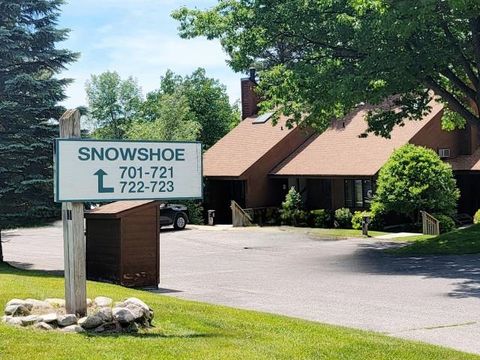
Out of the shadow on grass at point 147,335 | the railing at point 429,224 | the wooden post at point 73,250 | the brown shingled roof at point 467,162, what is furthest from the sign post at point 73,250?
the brown shingled roof at point 467,162

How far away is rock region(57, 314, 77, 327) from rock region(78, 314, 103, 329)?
11 centimetres

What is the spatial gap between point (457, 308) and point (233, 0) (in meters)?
14.9

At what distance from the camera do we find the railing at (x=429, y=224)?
28.8 m

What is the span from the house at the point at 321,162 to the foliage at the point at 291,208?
1049mm

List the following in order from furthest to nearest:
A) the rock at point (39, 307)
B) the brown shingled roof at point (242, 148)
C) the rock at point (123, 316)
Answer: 1. the brown shingled roof at point (242, 148)
2. the rock at point (39, 307)
3. the rock at point (123, 316)

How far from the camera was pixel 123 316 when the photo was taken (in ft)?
26.3

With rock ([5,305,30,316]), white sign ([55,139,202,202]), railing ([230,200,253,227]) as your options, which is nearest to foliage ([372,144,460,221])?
railing ([230,200,253,227])

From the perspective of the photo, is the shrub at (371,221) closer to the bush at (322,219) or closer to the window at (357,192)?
the bush at (322,219)

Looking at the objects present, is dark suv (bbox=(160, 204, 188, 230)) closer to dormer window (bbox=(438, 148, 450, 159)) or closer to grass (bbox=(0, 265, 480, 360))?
dormer window (bbox=(438, 148, 450, 159))

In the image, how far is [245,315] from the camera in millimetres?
10352

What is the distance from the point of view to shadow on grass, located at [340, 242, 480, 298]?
15.2m

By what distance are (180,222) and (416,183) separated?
38.2 ft

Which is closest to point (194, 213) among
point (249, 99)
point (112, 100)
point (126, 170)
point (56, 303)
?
point (249, 99)

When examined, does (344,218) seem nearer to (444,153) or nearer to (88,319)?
(444,153)
